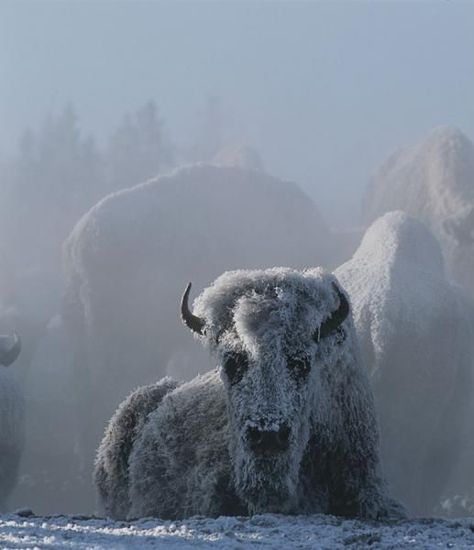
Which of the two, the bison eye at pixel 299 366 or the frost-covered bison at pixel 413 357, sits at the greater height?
the frost-covered bison at pixel 413 357

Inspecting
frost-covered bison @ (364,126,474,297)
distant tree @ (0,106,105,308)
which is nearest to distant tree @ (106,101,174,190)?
distant tree @ (0,106,105,308)

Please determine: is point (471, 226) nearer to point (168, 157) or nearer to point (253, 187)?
point (253, 187)

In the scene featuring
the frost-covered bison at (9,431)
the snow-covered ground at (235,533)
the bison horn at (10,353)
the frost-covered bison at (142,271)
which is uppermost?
the frost-covered bison at (142,271)

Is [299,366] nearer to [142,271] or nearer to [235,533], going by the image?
[235,533]

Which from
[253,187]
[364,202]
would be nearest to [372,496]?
[253,187]

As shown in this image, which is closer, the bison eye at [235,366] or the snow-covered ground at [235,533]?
the snow-covered ground at [235,533]

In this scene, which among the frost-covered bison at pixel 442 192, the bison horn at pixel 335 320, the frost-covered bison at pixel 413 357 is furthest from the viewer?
the frost-covered bison at pixel 442 192

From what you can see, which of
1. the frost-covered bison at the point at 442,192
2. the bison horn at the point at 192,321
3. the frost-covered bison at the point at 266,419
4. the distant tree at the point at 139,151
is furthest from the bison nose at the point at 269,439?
the distant tree at the point at 139,151

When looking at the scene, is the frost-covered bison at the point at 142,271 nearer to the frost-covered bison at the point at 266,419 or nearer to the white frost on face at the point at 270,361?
the frost-covered bison at the point at 266,419

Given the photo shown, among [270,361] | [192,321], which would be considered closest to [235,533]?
[270,361]

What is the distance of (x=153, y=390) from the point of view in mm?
6391

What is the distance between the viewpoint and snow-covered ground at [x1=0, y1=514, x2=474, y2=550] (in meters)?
3.49

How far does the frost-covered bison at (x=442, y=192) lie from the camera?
16.1m

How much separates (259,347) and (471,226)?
39.9 ft
